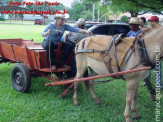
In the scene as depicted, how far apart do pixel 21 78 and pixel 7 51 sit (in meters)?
1.39

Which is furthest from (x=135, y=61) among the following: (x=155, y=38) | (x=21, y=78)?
(x=21, y=78)

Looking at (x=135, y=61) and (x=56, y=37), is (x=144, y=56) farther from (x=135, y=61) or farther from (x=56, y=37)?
(x=56, y=37)

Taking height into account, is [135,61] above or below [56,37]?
below

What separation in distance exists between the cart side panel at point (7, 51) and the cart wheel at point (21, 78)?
0.67m

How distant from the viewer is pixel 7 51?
20.7 ft

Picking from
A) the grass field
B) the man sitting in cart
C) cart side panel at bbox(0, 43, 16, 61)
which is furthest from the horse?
cart side panel at bbox(0, 43, 16, 61)

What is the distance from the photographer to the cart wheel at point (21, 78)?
17.0ft

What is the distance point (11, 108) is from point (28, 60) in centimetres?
137

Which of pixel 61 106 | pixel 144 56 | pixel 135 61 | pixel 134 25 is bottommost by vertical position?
pixel 61 106

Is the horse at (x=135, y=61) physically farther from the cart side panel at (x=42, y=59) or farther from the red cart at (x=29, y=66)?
the cart side panel at (x=42, y=59)

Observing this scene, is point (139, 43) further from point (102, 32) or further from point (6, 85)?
point (102, 32)

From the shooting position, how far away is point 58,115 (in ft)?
14.3

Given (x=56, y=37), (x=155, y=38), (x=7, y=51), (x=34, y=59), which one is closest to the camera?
(x=155, y=38)

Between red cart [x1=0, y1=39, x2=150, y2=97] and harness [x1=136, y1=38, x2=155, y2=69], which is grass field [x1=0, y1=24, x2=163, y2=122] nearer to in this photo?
red cart [x1=0, y1=39, x2=150, y2=97]
